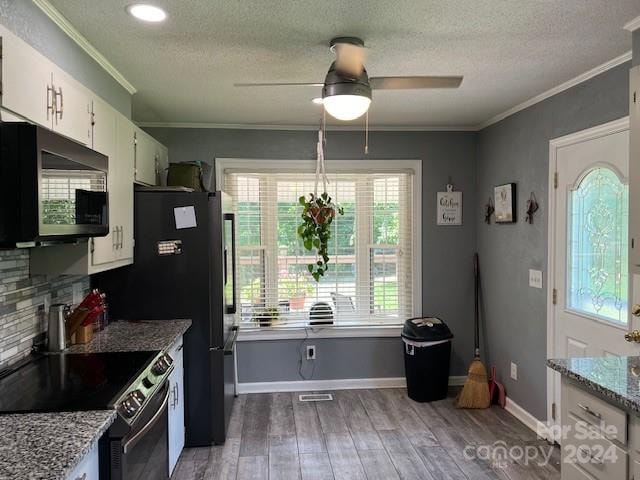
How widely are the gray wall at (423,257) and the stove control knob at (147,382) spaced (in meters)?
2.07

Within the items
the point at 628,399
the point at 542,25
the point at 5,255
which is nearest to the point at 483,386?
the point at 628,399

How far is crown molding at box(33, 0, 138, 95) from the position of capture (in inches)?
75.6

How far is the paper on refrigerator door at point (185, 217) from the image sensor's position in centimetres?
297

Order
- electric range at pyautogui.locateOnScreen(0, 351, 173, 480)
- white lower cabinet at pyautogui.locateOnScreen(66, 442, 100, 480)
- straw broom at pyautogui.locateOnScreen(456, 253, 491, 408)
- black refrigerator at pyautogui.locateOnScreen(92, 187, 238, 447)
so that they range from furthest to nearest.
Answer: straw broom at pyautogui.locateOnScreen(456, 253, 491, 408) → black refrigerator at pyautogui.locateOnScreen(92, 187, 238, 447) → electric range at pyautogui.locateOnScreen(0, 351, 173, 480) → white lower cabinet at pyautogui.locateOnScreen(66, 442, 100, 480)

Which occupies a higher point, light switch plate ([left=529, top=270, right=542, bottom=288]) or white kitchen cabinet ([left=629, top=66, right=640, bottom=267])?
white kitchen cabinet ([left=629, top=66, right=640, bottom=267])

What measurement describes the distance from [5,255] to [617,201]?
3.05 metres

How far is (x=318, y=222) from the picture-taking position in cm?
382

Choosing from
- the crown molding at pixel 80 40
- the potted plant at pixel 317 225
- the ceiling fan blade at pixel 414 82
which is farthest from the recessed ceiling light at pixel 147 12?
the potted plant at pixel 317 225

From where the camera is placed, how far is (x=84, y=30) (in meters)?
2.14

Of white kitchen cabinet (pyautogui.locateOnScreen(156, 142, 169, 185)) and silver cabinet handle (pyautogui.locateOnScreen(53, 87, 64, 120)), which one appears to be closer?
silver cabinet handle (pyautogui.locateOnScreen(53, 87, 64, 120))

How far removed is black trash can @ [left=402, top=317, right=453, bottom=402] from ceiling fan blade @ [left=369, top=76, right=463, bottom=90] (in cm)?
224

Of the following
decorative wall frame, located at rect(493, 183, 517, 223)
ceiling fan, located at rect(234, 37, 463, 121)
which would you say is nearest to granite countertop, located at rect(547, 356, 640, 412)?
ceiling fan, located at rect(234, 37, 463, 121)

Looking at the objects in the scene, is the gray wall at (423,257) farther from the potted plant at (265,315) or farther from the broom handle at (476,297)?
the potted plant at (265,315)

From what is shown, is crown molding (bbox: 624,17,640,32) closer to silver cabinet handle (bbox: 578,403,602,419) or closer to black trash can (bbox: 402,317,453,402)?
silver cabinet handle (bbox: 578,403,602,419)
